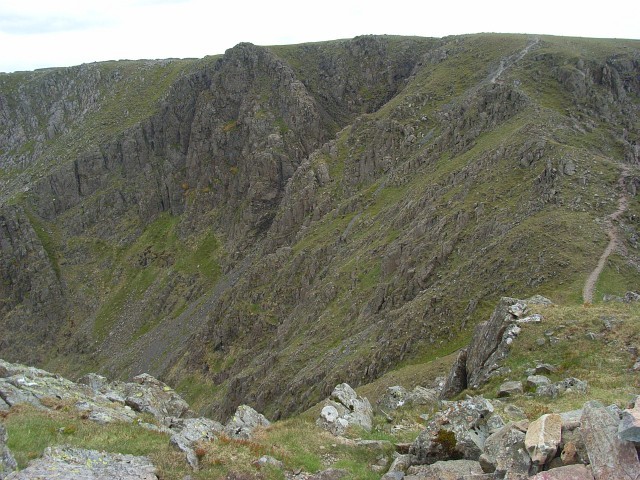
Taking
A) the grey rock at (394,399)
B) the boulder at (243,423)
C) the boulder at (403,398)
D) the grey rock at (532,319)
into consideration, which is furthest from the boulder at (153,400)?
the grey rock at (532,319)

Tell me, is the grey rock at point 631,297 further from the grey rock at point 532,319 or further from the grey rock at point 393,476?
the grey rock at point 393,476

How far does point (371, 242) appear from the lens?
7850 cm

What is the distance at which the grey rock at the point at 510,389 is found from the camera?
2243 cm

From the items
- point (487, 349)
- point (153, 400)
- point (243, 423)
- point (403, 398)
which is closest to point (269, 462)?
point (243, 423)

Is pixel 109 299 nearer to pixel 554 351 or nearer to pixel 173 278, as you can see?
pixel 173 278

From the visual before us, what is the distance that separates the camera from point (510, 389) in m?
22.6

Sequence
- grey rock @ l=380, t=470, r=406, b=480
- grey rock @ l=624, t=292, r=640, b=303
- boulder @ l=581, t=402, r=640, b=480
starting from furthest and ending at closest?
grey rock @ l=624, t=292, r=640, b=303 → grey rock @ l=380, t=470, r=406, b=480 → boulder @ l=581, t=402, r=640, b=480

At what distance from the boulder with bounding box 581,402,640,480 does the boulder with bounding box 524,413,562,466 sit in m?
0.70

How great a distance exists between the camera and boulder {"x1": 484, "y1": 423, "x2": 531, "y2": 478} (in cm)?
1255

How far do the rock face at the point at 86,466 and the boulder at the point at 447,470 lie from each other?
8528 mm

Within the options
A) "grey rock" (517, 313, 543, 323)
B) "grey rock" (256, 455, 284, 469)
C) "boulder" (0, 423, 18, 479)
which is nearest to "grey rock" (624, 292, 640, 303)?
"grey rock" (517, 313, 543, 323)

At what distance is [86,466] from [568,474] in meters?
14.7

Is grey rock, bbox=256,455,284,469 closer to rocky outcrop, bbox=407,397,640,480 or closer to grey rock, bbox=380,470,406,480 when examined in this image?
grey rock, bbox=380,470,406,480

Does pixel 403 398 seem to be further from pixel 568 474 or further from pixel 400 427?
pixel 568 474
